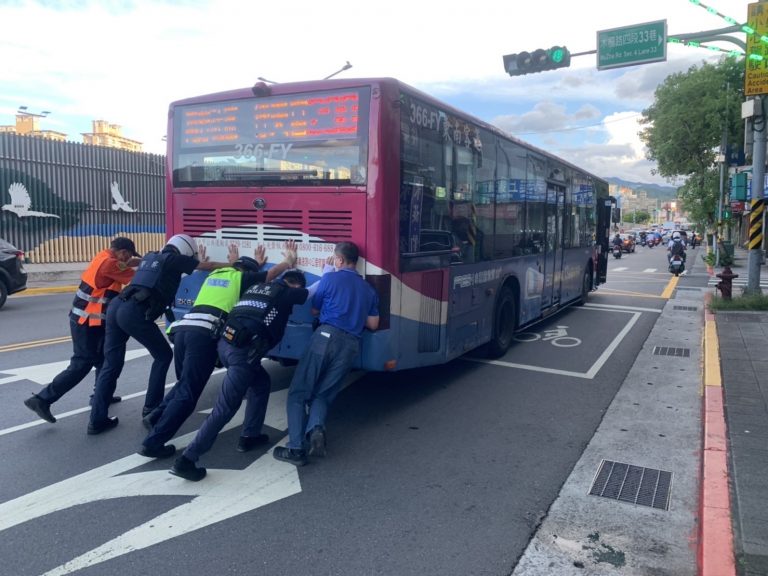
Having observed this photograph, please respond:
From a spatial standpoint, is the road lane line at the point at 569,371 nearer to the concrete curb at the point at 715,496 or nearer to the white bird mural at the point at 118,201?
the concrete curb at the point at 715,496

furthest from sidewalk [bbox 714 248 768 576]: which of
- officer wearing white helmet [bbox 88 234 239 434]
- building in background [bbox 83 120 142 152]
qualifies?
building in background [bbox 83 120 142 152]

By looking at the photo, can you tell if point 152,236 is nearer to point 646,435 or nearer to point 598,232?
point 598,232

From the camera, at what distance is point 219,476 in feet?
15.4

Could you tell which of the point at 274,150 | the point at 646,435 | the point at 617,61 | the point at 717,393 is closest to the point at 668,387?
the point at 717,393

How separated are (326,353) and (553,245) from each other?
716cm

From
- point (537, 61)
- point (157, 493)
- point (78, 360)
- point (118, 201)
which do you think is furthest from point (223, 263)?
point (118, 201)

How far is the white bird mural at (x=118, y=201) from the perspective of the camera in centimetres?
2144

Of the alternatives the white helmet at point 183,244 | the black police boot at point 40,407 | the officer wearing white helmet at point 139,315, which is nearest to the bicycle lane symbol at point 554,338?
the white helmet at point 183,244

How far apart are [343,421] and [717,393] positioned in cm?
409

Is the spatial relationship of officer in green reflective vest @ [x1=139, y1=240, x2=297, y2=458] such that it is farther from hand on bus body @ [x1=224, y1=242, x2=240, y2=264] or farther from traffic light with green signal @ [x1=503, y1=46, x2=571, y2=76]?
traffic light with green signal @ [x1=503, y1=46, x2=571, y2=76]

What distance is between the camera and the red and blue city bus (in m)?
5.71

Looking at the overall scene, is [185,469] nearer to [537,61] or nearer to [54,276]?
[537,61]

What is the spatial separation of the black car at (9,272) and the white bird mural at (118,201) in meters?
9.01

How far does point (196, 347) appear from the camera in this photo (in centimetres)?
482
